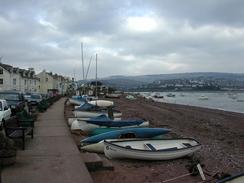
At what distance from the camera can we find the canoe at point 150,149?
13453 millimetres

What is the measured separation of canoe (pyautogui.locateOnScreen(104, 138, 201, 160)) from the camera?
44.1 ft

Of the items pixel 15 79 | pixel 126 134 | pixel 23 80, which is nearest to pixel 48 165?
pixel 126 134

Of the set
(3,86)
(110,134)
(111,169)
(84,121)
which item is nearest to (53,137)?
(110,134)

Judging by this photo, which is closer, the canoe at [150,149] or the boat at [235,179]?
the boat at [235,179]

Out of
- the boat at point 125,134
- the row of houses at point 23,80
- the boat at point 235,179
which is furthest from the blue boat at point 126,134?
the row of houses at point 23,80

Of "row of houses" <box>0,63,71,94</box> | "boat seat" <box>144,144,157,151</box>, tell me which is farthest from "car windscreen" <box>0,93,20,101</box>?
"row of houses" <box>0,63,71,94</box>

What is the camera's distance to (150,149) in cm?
1384

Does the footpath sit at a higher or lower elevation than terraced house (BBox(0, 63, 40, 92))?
lower

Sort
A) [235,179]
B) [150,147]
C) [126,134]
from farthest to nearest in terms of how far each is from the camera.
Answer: [126,134]
[150,147]
[235,179]

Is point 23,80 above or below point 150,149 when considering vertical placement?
above

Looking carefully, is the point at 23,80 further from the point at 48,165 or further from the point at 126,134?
the point at 48,165

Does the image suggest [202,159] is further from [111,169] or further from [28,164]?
[28,164]

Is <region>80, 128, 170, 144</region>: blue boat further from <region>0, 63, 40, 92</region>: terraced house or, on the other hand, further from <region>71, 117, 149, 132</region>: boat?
<region>0, 63, 40, 92</region>: terraced house

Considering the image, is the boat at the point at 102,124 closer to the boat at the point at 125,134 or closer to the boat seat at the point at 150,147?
the boat at the point at 125,134
